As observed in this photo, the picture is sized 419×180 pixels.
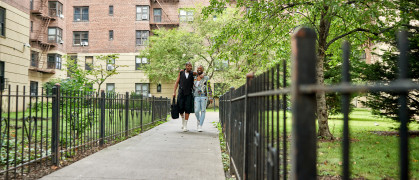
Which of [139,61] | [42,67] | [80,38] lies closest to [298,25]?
[42,67]

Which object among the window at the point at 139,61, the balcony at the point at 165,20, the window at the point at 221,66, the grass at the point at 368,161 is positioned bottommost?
the grass at the point at 368,161

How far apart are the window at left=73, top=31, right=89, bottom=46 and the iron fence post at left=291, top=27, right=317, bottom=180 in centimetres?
3752

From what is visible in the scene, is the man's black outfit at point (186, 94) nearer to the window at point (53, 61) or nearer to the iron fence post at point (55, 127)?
the iron fence post at point (55, 127)

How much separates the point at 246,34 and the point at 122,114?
4.57 m

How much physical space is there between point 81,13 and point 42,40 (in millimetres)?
6671

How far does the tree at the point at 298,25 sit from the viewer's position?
855 cm

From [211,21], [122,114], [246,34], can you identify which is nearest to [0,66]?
[122,114]

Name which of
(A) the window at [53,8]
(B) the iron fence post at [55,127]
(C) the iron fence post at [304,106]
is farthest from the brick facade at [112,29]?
(C) the iron fence post at [304,106]

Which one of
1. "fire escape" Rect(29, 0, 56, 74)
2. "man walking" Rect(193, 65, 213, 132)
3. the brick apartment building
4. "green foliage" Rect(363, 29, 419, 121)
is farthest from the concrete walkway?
the brick apartment building

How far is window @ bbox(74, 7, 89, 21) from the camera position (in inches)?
1422

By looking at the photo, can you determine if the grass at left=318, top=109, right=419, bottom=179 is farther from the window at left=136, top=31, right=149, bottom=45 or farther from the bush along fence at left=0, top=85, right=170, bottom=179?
the window at left=136, top=31, right=149, bottom=45

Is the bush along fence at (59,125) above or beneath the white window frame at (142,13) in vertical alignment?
beneath

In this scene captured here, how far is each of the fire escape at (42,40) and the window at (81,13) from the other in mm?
3999

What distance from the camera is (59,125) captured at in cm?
521
